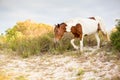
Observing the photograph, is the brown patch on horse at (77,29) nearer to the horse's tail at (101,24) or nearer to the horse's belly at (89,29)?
the horse's belly at (89,29)

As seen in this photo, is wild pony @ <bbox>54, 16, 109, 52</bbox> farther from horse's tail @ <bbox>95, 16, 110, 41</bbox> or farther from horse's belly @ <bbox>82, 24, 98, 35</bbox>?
horse's tail @ <bbox>95, 16, 110, 41</bbox>

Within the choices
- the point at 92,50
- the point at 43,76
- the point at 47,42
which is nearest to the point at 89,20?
the point at 92,50

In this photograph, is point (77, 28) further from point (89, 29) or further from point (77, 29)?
point (89, 29)

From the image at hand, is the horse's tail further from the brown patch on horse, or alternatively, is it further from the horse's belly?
the brown patch on horse

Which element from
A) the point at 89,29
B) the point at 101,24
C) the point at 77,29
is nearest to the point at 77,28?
the point at 77,29

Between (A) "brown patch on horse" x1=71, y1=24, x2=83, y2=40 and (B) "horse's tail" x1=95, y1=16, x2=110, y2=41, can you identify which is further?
(B) "horse's tail" x1=95, y1=16, x2=110, y2=41

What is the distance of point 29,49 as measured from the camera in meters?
14.5

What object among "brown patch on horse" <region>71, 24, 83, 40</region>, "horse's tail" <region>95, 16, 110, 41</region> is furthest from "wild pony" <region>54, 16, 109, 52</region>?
"horse's tail" <region>95, 16, 110, 41</region>

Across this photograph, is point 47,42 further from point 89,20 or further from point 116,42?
point 116,42

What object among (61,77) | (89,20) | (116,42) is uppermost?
(89,20)

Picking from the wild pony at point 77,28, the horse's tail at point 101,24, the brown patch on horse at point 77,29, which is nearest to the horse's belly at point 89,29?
the wild pony at point 77,28

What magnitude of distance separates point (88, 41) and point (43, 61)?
2.43m

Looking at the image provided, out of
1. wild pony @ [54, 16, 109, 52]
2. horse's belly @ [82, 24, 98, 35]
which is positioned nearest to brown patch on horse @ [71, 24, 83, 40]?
wild pony @ [54, 16, 109, 52]

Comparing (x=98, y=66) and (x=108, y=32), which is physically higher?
(x=108, y=32)
